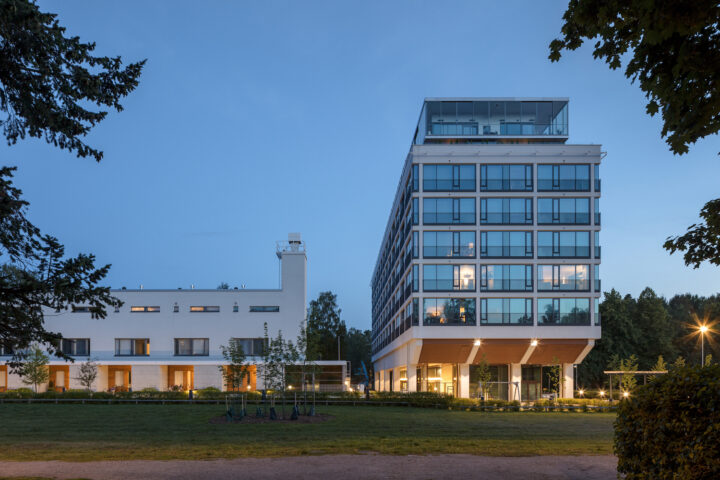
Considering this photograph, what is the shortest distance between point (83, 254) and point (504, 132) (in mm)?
50908

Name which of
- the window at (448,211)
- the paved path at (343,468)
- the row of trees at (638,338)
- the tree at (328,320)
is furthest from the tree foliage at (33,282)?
the tree at (328,320)

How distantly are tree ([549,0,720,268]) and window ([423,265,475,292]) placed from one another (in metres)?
45.8

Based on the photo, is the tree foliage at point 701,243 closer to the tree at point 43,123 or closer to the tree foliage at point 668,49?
the tree foliage at point 668,49

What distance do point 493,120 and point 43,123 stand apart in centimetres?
5038

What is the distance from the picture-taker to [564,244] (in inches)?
2098

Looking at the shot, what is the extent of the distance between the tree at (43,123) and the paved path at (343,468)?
11.2ft

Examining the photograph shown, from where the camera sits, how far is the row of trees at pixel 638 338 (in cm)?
6625

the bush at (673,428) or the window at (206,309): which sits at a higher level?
the bush at (673,428)

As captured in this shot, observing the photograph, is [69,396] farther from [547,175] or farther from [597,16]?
[597,16]

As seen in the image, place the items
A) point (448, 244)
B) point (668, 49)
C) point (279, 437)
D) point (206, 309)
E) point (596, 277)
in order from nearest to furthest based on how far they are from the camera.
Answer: point (668, 49), point (279, 437), point (596, 277), point (448, 244), point (206, 309)

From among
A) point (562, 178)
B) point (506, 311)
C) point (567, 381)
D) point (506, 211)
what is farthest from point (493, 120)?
point (567, 381)

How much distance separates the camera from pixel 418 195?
53750mm

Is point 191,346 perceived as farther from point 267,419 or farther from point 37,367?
point 267,419

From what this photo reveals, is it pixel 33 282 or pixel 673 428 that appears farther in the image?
pixel 33 282
